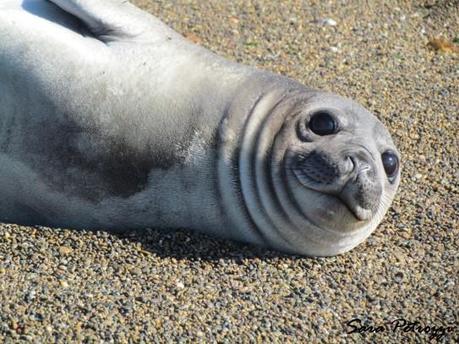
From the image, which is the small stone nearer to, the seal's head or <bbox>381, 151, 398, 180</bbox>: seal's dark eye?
the seal's head

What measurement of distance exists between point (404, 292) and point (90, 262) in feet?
4.80

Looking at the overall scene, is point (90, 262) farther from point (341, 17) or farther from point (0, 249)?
point (341, 17)

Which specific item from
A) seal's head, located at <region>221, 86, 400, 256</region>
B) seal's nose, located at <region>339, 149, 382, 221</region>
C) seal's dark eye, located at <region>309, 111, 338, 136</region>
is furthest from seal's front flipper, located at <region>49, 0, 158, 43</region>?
seal's nose, located at <region>339, 149, 382, 221</region>

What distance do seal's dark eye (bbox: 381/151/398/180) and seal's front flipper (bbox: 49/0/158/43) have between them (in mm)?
1328

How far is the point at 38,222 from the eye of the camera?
184 inches

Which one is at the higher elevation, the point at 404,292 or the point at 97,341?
the point at 404,292

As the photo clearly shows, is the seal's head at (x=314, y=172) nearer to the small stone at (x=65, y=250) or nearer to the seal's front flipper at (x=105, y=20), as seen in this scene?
the seal's front flipper at (x=105, y=20)

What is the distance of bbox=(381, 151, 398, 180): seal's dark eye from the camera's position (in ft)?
15.2

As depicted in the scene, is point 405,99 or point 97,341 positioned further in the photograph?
point 405,99

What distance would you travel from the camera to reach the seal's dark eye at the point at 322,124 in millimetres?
4566

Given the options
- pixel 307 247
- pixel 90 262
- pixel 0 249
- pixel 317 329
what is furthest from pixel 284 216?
pixel 0 249

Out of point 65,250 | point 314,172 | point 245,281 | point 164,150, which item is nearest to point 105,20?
point 164,150

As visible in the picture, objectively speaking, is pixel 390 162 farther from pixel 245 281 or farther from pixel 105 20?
pixel 105 20

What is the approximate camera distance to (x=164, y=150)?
178 inches
